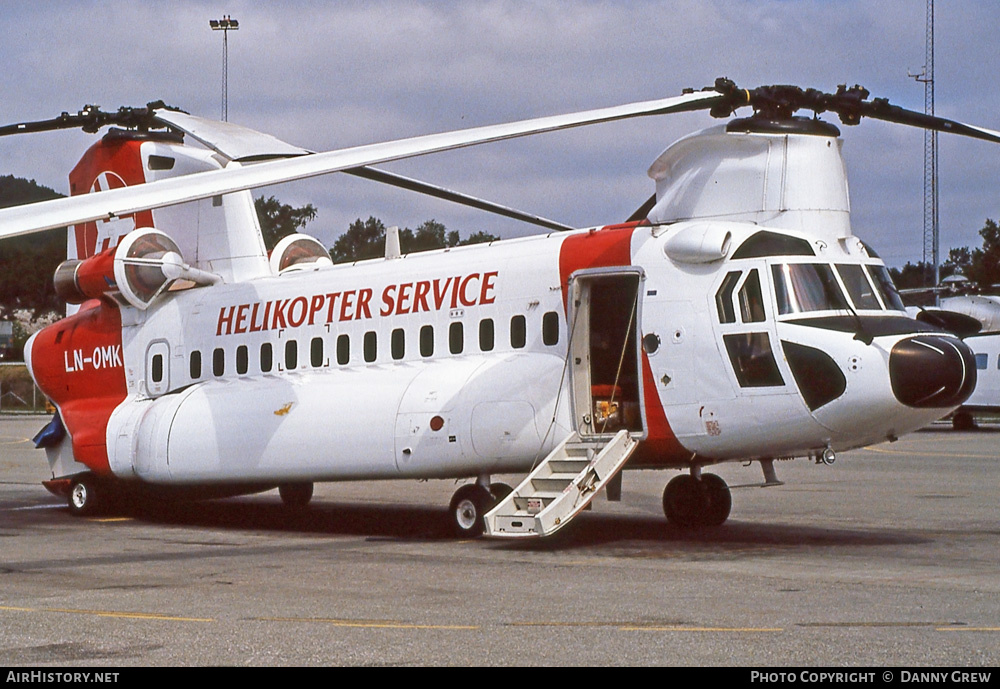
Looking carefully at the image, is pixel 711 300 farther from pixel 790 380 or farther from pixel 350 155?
pixel 350 155

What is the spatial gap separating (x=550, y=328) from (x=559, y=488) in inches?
85.3

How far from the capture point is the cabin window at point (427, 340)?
18.0 metres

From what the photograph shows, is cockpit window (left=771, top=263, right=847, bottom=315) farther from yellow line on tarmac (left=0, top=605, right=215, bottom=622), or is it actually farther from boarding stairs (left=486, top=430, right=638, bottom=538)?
yellow line on tarmac (left=0, top=605, right=215, bottom=622)

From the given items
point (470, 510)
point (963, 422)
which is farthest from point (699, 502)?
point (963, 422)

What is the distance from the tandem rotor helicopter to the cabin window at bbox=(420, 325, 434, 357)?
55 mm

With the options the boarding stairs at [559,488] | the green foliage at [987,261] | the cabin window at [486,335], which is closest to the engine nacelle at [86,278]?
the cabin window at [486,335]

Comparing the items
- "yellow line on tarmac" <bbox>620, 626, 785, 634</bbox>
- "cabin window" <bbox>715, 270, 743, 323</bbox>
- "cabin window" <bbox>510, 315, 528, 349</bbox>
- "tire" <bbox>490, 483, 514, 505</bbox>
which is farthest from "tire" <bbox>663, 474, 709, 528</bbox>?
"yellow line on tarmac" <bbox>620, 626, 785, 634</bbox>

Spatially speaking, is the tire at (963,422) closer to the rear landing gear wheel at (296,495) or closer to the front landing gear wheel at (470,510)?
the rear landing gear wheel at (296,495)

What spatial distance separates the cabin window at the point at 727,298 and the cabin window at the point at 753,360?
227 mm

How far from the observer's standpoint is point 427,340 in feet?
59.4

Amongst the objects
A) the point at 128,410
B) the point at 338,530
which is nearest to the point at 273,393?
the point at 338,530
